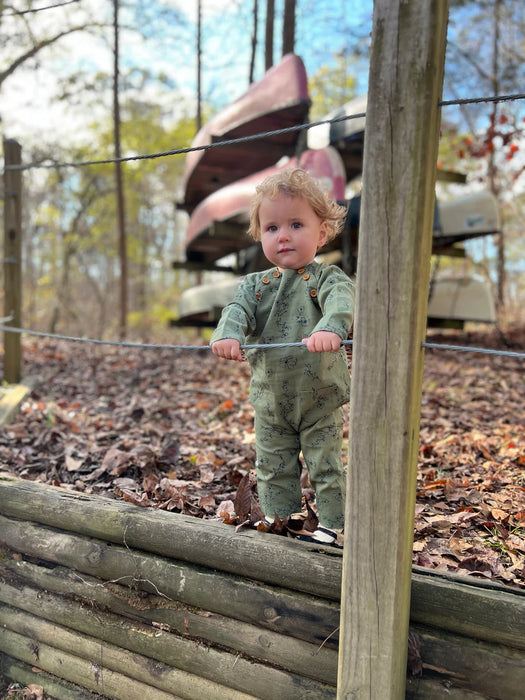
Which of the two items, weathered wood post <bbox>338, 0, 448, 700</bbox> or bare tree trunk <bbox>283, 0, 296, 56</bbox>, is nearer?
weathered wood post <bbox>338, 0, 448, 700</bbox>

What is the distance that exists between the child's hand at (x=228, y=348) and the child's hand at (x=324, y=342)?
0.30 metres

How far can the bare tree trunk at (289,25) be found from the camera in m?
8.91

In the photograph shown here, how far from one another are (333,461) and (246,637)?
0.74m

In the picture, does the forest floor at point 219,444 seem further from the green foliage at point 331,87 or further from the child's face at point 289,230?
the green foliage at point 331,87

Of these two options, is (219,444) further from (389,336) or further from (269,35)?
(269,35)

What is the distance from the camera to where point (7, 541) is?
2711 millimetres

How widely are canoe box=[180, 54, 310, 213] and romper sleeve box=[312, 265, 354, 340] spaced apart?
447cm

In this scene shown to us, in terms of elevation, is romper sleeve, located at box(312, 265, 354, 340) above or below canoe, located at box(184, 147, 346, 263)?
below

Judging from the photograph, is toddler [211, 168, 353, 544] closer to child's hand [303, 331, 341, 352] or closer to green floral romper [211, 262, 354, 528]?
green floral romper [211, 262, 354, 528]

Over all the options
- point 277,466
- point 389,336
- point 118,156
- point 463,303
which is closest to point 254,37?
point 118,156

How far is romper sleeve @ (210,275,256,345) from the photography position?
2221 mm

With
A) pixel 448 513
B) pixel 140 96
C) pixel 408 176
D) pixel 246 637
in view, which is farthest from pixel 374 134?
pixel 140 96

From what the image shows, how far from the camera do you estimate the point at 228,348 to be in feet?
Result: 7.05

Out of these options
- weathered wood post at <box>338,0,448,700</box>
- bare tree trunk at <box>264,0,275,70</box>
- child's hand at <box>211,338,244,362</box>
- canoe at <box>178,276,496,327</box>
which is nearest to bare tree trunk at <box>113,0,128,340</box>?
canoe at <box>178,276,496,327</box>
